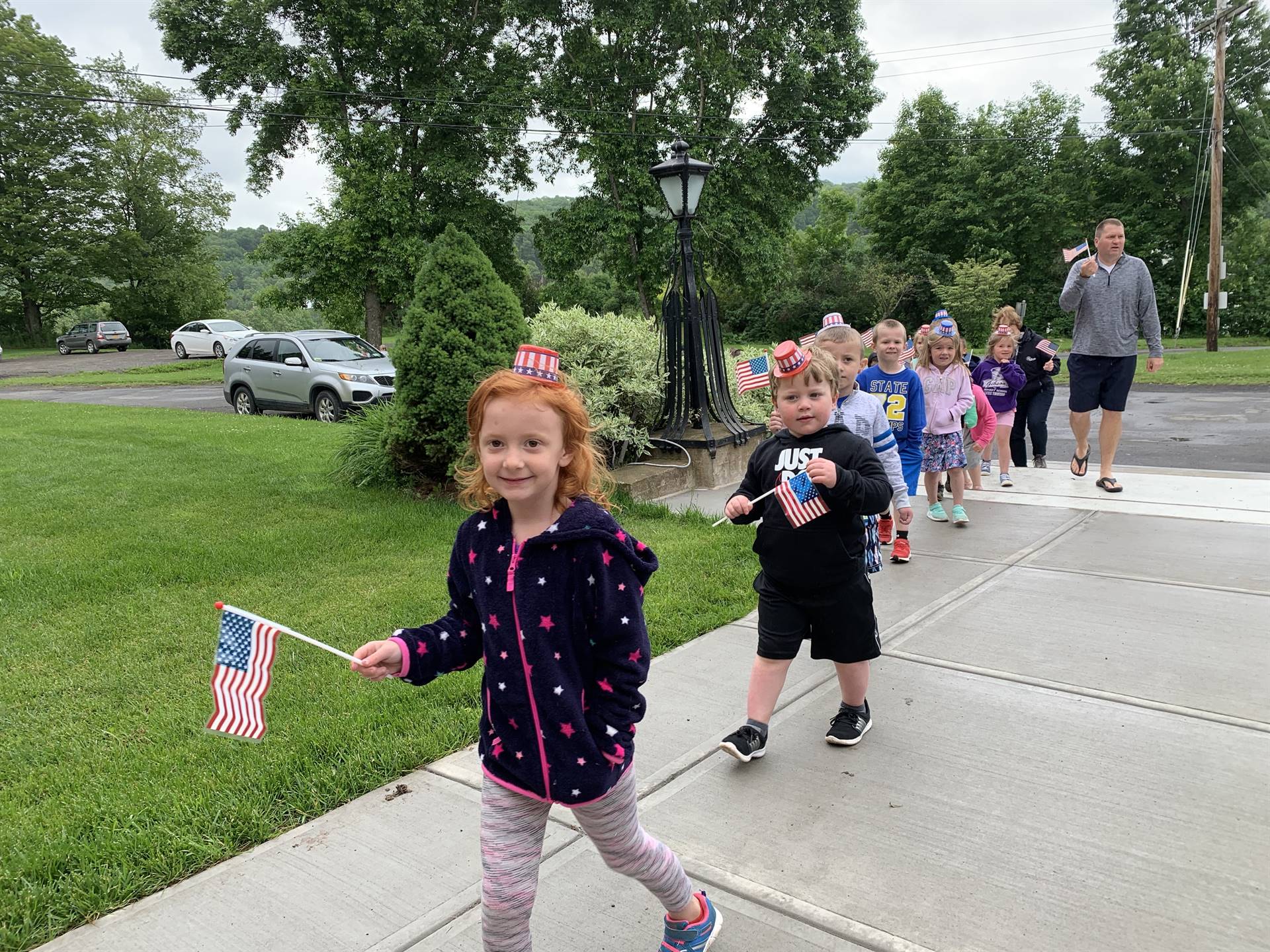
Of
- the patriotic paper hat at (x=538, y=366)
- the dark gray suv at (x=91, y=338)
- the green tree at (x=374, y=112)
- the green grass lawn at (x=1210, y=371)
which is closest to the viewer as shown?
the patriotic paper hat at (x=538, y=366)

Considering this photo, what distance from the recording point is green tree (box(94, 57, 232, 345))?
42938 mm

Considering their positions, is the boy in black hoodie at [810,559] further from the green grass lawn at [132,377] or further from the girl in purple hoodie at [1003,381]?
the green grass lawn at [132,377]

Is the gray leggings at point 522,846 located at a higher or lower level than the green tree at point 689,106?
lower

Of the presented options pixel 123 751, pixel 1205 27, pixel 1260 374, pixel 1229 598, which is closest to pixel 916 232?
pixel 1205 27

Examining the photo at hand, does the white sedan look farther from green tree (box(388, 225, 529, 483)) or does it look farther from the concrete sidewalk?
the concrete sidewalk

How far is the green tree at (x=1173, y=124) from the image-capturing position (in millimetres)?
36406

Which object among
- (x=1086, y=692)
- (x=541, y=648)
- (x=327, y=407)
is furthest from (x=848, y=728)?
(x=327, y=407)

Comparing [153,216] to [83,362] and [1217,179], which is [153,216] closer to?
[83,362]

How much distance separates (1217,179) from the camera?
2419cm

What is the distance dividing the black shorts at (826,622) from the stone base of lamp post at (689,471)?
4.18m

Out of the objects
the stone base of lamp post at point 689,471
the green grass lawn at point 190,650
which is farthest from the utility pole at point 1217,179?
the green grass lawn at point 190,650

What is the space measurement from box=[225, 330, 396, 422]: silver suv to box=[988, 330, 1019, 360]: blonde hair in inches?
349

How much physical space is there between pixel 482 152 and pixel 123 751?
28.8 m

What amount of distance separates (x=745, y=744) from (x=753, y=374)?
2.91 metres
